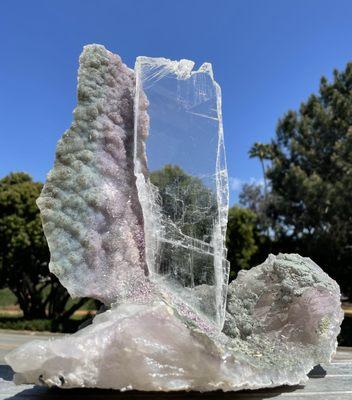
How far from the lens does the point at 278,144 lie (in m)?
23.1

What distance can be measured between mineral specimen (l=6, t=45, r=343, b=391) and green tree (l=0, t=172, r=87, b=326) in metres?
14.6

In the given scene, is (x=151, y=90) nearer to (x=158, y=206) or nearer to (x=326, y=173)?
(x=158, y=206)

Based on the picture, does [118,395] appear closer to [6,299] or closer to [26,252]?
[26,252]

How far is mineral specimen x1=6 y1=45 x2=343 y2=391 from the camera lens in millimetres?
3932

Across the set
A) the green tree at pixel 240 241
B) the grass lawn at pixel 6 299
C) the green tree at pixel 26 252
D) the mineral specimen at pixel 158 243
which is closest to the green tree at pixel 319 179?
the green tree at pixel 240 241

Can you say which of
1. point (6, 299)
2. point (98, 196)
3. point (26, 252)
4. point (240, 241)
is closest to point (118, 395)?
point (98, 196)

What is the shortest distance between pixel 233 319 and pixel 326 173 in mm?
16578

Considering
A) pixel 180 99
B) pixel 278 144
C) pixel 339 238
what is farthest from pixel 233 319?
Answer: pixel 278 144

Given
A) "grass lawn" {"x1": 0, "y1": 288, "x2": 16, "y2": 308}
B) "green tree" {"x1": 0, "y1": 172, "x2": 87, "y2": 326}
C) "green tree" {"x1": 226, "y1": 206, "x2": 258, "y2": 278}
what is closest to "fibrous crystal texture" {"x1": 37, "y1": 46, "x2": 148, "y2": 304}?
"green tree" {"x1": 0, "y1": 172, "x2": 87, "y2": 326}

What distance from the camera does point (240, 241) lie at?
67.1 feet

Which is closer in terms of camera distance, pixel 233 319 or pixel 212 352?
pixel 212 352

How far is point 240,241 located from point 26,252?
8.09 meters

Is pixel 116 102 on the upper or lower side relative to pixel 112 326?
upper

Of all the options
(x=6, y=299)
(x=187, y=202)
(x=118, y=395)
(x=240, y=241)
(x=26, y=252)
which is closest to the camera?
(x=118, y=395)
